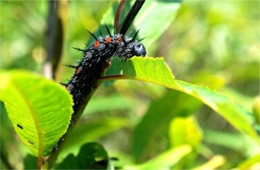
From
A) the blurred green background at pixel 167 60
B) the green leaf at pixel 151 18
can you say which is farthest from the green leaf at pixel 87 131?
the green leaf at pixel 151 18

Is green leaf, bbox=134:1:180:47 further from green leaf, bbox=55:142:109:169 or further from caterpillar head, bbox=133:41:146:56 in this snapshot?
green leaf, bbox=55:142:109:169

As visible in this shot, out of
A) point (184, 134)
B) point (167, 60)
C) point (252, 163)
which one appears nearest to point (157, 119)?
point (184, 134)

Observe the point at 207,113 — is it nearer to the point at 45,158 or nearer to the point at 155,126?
the point at 155,126

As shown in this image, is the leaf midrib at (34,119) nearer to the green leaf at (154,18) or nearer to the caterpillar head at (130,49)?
the caterpillar head at (130,49)

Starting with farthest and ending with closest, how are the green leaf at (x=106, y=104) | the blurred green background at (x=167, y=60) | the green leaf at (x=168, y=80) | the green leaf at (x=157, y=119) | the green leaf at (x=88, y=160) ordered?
1. the green leaf at (x=106, y=104)
2. the blurred green background at (x=167, y=60)
3. the green leaf at (x=157, y=119)
4. the green leaf at (x=88, y=160)
5. the green leaf at (x=168, y=80)

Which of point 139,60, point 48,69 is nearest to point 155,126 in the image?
point 48,69

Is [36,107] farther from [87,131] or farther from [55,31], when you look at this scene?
[87,131]
